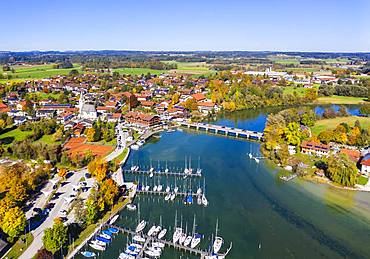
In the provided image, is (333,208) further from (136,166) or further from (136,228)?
(136,166)

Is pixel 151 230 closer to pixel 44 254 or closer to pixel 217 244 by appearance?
pixel 217 244

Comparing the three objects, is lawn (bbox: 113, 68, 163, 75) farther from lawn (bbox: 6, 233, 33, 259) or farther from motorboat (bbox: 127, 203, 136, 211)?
lawn (bbox: 6, 233, 33, 259)

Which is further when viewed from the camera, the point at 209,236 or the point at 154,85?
the point at 154,85

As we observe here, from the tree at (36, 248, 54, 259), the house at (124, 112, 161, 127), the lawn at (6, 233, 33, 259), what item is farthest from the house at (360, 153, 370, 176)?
the lawn at (6, 233, 33, 259)

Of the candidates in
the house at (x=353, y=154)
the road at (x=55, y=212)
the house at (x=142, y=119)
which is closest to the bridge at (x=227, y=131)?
the house at (x=142, y=119)

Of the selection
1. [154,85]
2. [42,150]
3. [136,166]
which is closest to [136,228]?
[136,166]

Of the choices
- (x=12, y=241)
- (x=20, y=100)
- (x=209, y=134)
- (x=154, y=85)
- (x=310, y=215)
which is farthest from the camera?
(x=154, y=85)
